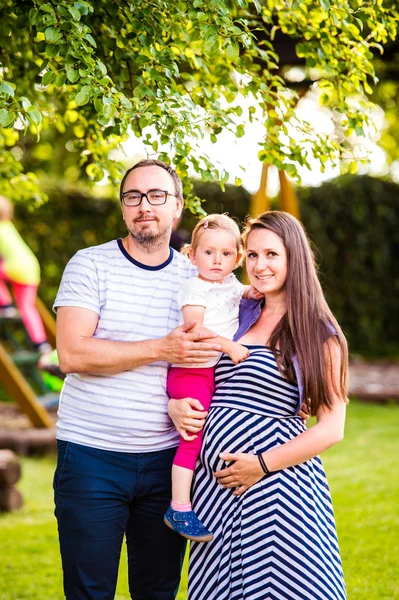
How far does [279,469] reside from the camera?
8.27 feet

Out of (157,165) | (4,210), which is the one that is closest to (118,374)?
(157,165)

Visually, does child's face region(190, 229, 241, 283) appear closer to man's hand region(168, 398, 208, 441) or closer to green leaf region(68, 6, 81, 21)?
man's hand region(168, 398, 208, 441)

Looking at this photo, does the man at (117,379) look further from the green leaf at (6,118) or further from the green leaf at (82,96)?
the green leaf at (6,118)

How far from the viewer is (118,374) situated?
259 cm

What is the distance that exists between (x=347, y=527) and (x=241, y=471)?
2575 mm

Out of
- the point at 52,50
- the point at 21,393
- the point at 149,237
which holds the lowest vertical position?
the point at 21,393

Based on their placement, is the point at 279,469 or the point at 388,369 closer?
the point at 279,469

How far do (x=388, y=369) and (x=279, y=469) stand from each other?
27.5ft

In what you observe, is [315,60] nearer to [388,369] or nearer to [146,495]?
[146,495]

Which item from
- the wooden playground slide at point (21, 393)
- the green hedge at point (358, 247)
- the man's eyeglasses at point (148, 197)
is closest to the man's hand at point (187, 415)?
the man's eyeglasses at point (148, 197)

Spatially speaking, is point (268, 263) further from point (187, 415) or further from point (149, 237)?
point (187, 415)

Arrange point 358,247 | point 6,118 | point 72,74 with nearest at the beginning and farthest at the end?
point 6,118
point 72,74
point 358,247

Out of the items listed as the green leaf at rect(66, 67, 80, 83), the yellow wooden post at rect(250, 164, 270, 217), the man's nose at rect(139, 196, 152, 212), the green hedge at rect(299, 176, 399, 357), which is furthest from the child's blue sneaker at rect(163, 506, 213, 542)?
the green hedge at rect(299, 176, 399, 357)

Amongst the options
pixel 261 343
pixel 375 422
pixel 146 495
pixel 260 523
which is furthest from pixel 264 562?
pixel 375 422
